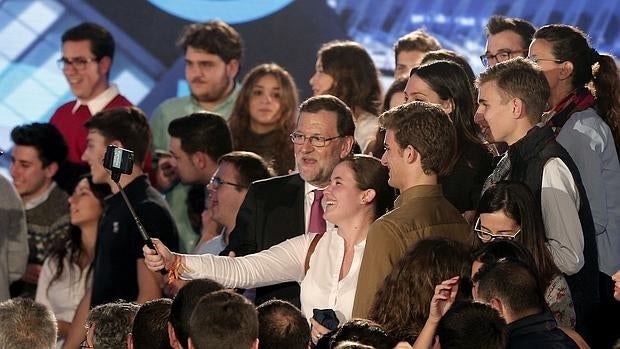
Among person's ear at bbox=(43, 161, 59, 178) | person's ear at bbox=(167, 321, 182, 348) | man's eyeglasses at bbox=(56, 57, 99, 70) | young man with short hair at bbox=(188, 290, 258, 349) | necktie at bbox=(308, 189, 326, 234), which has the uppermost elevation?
man's eyeglasses at bbox=(56, 57, 99, 70)

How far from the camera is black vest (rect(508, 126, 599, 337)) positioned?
6051mm

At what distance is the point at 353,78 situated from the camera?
315 inches

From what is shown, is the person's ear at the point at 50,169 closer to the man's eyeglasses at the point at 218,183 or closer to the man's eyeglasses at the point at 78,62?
the man's eyeglasses at the point at 78,62

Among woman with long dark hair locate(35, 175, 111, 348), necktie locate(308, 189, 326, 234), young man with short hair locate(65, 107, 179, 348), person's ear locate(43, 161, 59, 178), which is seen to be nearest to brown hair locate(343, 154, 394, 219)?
necktie locate(308, 189, 326, 234)

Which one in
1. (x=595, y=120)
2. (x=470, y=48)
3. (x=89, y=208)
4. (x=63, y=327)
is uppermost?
(x=470, y=48)

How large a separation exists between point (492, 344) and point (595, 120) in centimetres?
199

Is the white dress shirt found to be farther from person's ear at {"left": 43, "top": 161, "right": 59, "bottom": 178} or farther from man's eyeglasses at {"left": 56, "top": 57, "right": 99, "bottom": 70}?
man's eyeglasses at {"left": 56, "top": 57, "right": 99, "bottom": 70}

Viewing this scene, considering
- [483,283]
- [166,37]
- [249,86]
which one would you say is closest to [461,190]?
[483,283]

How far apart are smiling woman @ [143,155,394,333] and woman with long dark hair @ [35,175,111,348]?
6.30 feet

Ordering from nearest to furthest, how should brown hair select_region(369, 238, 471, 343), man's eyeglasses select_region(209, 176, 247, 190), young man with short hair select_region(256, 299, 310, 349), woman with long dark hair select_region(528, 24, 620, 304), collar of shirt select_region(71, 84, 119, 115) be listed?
young man with short hair select_region(256, 299, 310, 349) → brown hair select_region(369, 238, 471, 343) → woman with long dark hair select_region(528, 24, 620, 304) → man's eyeglasses select_region(209, 176, 247, 190) → collar of shirt select_region(71, 84, 119, 115)

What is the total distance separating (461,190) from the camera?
646 cm

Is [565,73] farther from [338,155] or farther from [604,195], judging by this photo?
[338,155]

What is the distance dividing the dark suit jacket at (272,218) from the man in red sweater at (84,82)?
252 cm

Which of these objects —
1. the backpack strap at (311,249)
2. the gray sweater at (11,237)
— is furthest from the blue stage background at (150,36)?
the backpack strap at (311,249)
